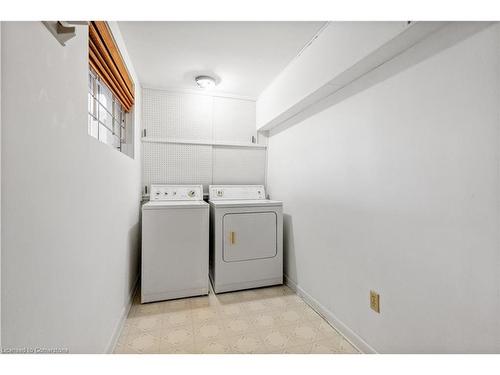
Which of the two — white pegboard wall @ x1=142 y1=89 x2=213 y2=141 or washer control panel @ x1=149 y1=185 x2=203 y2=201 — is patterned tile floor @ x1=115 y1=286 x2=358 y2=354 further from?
white pegboard wall @ x1=142 y1=89 x2=213 y2=141

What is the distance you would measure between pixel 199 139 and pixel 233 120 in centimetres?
54

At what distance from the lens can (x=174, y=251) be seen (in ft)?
7.21

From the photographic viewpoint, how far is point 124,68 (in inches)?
74.3

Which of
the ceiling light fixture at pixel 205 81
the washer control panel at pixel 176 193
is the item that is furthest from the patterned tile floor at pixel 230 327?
the ceiling light fixture at pixel 205 81

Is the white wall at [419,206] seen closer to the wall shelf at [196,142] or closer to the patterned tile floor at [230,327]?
the patterned tile floor at [230,327]

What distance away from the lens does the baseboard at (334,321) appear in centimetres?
151

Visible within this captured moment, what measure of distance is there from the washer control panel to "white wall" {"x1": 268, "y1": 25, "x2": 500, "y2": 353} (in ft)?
5.11

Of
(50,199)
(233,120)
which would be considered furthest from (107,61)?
(233,120)

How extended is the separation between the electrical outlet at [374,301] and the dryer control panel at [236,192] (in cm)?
182

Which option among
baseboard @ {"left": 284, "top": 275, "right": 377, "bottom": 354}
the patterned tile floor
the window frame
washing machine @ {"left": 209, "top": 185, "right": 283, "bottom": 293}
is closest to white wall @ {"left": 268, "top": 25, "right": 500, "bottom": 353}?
baseboard @ {"left": 284, "top": 275, "right": 377, "bottom": 354}

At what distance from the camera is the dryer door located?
2.36m

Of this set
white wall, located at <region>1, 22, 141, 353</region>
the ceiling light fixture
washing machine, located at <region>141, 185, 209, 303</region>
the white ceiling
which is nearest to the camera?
white wall, located at <region>1, 22, 141, 353</region>

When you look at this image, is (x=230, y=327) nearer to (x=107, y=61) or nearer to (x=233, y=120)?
(x=107, y=61)
